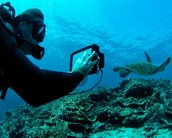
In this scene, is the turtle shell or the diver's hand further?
the turtle shell

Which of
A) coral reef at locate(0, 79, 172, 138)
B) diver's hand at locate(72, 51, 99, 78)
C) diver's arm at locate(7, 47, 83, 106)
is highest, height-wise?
coral reef at locate(0, 79, 172, 138)

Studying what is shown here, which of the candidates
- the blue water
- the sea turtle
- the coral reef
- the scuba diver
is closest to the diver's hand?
the scuba diver

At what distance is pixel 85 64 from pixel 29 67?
2.06ft

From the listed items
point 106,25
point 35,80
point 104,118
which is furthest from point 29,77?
point 106,25

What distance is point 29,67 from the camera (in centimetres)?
187

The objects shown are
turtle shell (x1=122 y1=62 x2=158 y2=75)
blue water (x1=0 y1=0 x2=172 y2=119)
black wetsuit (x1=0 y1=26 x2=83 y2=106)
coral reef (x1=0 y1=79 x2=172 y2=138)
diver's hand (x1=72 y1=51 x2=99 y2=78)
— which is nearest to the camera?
black wetsuit (x1=0 y1=26 x2=83 y2=106)

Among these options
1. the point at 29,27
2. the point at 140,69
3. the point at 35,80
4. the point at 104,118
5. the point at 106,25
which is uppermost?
the point at 106,25

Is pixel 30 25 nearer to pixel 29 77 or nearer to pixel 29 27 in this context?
pixel 29 27

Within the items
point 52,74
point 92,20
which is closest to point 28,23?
point 52,74

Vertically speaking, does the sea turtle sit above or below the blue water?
below

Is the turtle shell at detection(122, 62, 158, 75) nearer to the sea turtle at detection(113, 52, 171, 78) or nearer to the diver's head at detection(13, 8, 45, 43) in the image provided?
the sea turtle at detection(113, 52, 171, 78)

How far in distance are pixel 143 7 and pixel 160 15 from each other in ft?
11.8

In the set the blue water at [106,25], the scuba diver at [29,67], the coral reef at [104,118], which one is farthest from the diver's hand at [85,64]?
the blue water at [106,25]

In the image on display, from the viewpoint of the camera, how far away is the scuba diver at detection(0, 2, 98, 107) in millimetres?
1843
